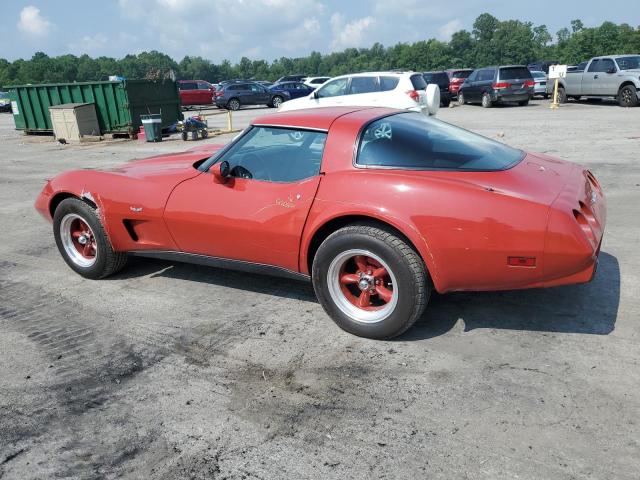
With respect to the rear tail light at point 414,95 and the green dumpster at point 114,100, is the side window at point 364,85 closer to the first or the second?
the rear tail light at point 414,95

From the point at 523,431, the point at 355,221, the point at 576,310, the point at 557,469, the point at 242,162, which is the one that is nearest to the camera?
the point at 557,469

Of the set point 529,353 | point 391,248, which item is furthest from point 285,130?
point 529,353

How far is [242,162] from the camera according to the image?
4.02 meters

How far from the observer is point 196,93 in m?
31.3

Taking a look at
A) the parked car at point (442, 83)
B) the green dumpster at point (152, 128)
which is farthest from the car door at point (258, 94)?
the green dumpster at point (152, 128)

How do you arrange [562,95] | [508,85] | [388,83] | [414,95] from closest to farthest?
[414,95] < [388,83] < [508,85] < [562,95]

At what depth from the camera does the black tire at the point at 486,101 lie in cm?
2213

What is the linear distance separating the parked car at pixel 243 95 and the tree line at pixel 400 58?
166ft

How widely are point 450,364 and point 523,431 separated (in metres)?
0.68

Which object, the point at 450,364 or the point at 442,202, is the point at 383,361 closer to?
the point at 450,364

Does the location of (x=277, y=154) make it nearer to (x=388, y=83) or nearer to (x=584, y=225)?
(x=584, y=225)

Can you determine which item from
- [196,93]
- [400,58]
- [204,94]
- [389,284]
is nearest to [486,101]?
[204,94]

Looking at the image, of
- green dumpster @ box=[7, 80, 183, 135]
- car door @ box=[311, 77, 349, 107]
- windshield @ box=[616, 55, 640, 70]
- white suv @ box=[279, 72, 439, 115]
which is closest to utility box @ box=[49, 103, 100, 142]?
green dumpster @ box=[7, 80, 183, 135]

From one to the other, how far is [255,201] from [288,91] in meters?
26.7
